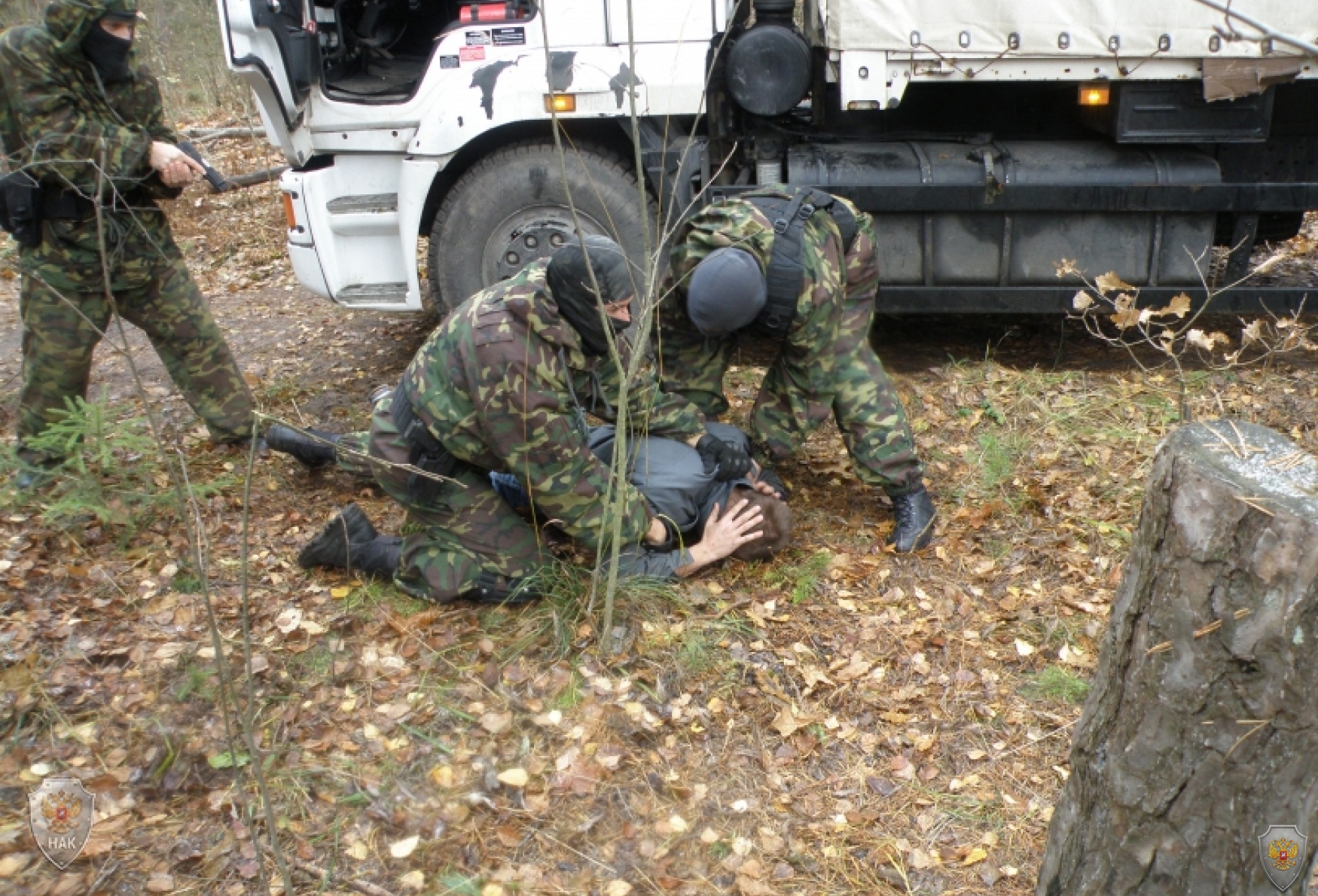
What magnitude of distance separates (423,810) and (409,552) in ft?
3.56

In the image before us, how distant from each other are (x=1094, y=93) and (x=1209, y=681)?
385cm

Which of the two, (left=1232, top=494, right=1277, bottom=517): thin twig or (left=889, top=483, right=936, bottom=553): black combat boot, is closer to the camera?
(left=1232, top=494, right=1277, bottom=517): thin twig

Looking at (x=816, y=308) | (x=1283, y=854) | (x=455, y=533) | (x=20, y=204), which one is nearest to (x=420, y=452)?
(x=455, y=533)

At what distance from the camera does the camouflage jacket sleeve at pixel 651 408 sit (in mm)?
3908

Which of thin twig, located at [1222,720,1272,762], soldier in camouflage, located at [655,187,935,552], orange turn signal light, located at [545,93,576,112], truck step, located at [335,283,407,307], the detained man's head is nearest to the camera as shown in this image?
thin twig, located at [1222,720,1272,762]

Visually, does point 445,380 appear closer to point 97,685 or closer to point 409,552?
point 409,552

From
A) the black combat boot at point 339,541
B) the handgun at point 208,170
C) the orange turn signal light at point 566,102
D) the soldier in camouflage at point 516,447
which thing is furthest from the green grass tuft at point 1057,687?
the handgun at point 208,170

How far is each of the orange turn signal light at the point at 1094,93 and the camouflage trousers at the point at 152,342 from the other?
3.98 m

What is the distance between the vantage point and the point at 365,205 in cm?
544

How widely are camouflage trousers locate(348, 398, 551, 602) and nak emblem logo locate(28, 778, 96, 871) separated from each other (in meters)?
1.20

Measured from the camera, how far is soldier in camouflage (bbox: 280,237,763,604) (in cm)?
335

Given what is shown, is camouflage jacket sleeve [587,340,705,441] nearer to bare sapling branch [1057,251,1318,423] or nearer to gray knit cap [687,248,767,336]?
gray knit cap [687,248,767,336]

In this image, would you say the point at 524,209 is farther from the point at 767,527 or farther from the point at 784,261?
the point at 767,527

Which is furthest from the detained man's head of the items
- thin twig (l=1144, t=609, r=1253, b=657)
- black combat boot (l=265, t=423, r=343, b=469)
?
thin twig (l=1144, t=609, r=1253, b=657)
